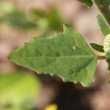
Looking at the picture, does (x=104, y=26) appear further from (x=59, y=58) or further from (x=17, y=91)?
(x=17, y=91)

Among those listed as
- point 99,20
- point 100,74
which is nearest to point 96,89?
point 100,74

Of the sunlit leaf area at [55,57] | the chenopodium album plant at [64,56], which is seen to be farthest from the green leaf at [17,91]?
the chenopodium album plant at [64,56]

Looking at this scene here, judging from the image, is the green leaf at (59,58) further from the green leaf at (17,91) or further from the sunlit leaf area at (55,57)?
the green leaf at (17,91)

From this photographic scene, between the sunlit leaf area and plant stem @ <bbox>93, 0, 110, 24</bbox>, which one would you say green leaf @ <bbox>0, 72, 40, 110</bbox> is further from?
plant stem @ <bbox>93, 0, 110, 24</bbox>

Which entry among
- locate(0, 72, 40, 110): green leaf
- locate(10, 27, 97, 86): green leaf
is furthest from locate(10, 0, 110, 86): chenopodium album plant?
locate(0, 72, 40, 110): green leaf

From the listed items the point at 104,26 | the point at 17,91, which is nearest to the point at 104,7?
the point at 104,26

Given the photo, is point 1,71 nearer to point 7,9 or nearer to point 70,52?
point 7,9
